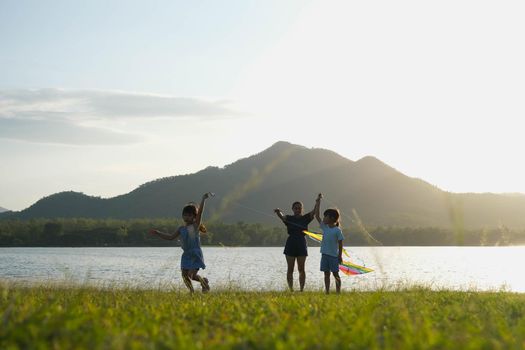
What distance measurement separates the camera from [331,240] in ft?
51.9

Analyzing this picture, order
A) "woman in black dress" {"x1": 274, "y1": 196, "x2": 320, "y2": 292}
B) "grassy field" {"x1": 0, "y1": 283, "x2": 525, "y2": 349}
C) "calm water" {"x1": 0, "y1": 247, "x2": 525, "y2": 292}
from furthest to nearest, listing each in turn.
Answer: "calm water" {"x1": 0, "y1": 247, "x2": 525, "y2": 292}
"woman in black dress" {"x1": 274, "y1": 196, "x2": 320, "y2": 292}
"grassy field" {"x1": 0, "y1": 283, "x2": 525, "y2": 349}

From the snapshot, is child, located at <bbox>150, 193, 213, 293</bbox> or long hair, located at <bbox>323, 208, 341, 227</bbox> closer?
child, located at <bbox>150, 193, 213, 293</bbox>

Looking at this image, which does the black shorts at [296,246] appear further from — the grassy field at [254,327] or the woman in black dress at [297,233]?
the grassy field at [254,327]

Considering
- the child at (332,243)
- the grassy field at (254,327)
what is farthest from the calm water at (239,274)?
the grassy field at (254,327)

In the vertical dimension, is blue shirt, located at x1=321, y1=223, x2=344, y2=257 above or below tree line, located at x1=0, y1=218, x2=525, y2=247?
below

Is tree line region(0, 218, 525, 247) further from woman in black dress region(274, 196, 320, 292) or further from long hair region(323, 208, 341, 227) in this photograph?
long hair region(323, 208, 341, 227)

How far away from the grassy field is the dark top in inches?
243

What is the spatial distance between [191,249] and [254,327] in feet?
22.3

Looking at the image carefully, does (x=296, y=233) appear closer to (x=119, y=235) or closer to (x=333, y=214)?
(x=333, y=214)

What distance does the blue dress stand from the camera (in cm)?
1452

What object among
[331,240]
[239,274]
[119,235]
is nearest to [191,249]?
[331,240]

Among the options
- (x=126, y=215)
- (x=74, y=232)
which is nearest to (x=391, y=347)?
(x=74, y=232)

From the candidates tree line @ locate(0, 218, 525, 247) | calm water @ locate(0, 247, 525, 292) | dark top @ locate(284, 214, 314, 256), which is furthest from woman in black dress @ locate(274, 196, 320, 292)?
tree line @ locate(0, 218, 525, 247)

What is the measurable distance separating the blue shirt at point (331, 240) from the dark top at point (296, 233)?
106cm
